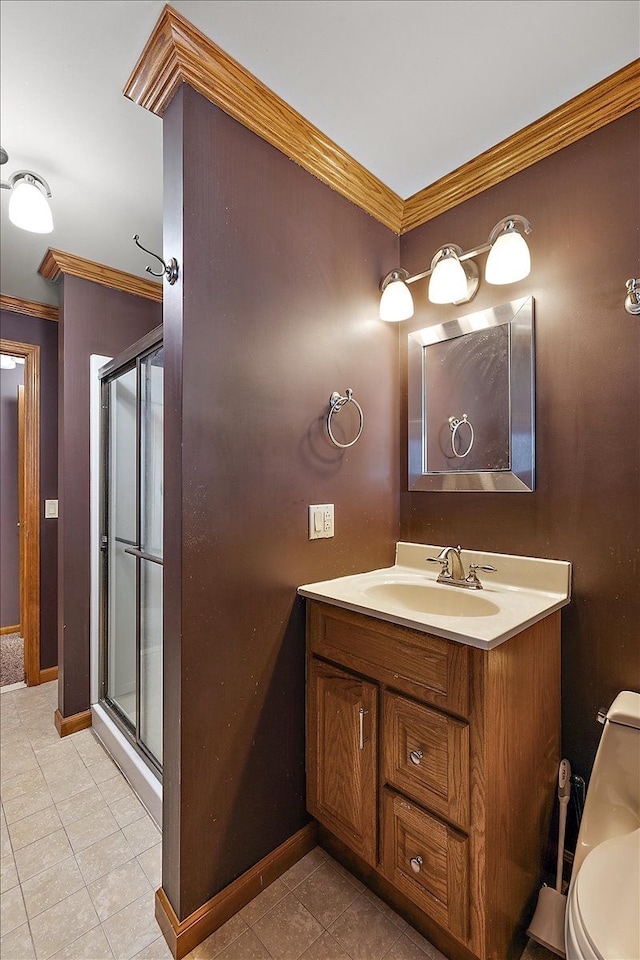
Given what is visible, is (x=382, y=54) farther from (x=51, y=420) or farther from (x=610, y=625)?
(x=51, y=420)

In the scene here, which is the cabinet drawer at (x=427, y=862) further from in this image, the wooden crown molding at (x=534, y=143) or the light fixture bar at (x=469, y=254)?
the wooden crown molding at (x=534, y=143)

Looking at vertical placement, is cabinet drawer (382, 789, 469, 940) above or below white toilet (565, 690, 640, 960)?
below

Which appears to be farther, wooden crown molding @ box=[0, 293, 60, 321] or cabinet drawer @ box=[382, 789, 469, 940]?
wooden crown molding @ box=[0, 293, 60, 321]

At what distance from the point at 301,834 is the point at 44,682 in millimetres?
2120

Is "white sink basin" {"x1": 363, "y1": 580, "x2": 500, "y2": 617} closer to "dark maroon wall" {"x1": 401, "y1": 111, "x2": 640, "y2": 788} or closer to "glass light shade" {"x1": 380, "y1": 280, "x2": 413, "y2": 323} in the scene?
"dark maroon wall" {"x1": 401, "y1": 111, "x2": 640, "y2": 788}

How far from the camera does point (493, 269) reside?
57.7 inches

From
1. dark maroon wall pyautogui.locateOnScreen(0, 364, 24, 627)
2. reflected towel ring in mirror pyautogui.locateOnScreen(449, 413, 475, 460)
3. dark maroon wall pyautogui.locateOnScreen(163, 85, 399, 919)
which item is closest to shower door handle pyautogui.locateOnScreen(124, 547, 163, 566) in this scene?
dark maroon wall pyautogui.locateOnScreen(163, 85, 399, 919)

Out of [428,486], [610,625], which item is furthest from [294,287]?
[610,625]

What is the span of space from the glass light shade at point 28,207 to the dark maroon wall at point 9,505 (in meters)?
2.87

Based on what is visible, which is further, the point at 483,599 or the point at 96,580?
the point at 96,580

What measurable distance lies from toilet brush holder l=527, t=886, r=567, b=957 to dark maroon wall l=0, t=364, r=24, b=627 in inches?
161

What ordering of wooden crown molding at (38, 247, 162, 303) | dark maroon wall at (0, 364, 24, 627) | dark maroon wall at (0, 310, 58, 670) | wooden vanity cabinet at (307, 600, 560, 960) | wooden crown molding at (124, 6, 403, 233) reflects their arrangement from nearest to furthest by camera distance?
wooden vanity cabinet at (307, 600, 560, 960), wooden crown molding at (124, 6, 403, 233), wooden crown molding at (38, 247, 162, 303), dark maroon wall at (0, 310, 58, 670), dark maroon wall at (0, 364, 24, 627)

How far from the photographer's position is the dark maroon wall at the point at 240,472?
1.23 m

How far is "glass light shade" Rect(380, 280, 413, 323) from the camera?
1720 millimetres
